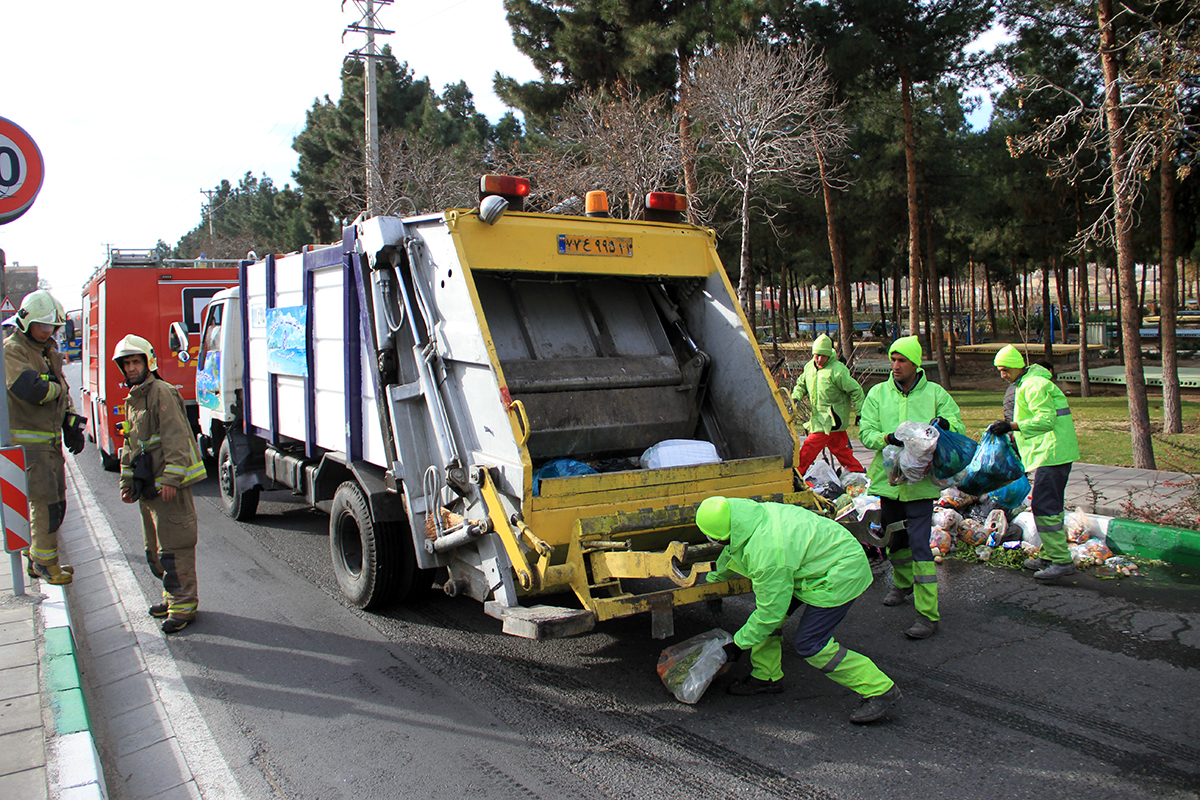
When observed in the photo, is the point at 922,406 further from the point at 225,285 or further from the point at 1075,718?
the point at 225,285

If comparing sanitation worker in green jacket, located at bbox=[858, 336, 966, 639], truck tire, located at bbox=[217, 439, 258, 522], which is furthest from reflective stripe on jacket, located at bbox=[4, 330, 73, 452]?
sanitation worker in green jacket, located at bbox=[858, 336, 966, 639]

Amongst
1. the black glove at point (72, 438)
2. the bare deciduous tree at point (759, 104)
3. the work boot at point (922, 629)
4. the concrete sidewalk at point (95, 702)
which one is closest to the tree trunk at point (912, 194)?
the bare deciduous tree at point (759, 104)

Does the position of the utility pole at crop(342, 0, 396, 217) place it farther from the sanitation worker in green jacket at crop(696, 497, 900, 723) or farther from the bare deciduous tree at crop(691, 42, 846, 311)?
the sanitation worker in green jacket at crop(696, 497, 900, 723)

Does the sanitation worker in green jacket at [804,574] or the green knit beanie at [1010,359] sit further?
the green knit beanie at [1010,359]

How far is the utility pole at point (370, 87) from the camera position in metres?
18.2

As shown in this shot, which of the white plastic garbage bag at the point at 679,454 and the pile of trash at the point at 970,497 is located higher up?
the white plastic garbage bag at the point at 679,454

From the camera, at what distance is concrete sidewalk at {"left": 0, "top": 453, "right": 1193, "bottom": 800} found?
10.3 ft

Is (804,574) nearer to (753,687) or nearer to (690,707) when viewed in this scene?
(753,687)

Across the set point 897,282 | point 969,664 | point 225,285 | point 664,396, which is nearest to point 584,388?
point 664,396

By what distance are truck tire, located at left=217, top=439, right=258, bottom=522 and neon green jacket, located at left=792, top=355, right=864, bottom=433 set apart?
5.15m

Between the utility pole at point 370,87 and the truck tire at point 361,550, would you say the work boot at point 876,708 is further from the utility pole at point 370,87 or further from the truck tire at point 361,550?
the utility pole at point 370,87

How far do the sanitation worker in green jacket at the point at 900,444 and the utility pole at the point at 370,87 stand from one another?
543 inches

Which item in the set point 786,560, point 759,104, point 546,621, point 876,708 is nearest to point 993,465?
point 876,708

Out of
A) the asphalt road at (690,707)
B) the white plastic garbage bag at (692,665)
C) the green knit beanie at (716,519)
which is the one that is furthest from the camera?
the white plastic garbage bag at (692,665)
